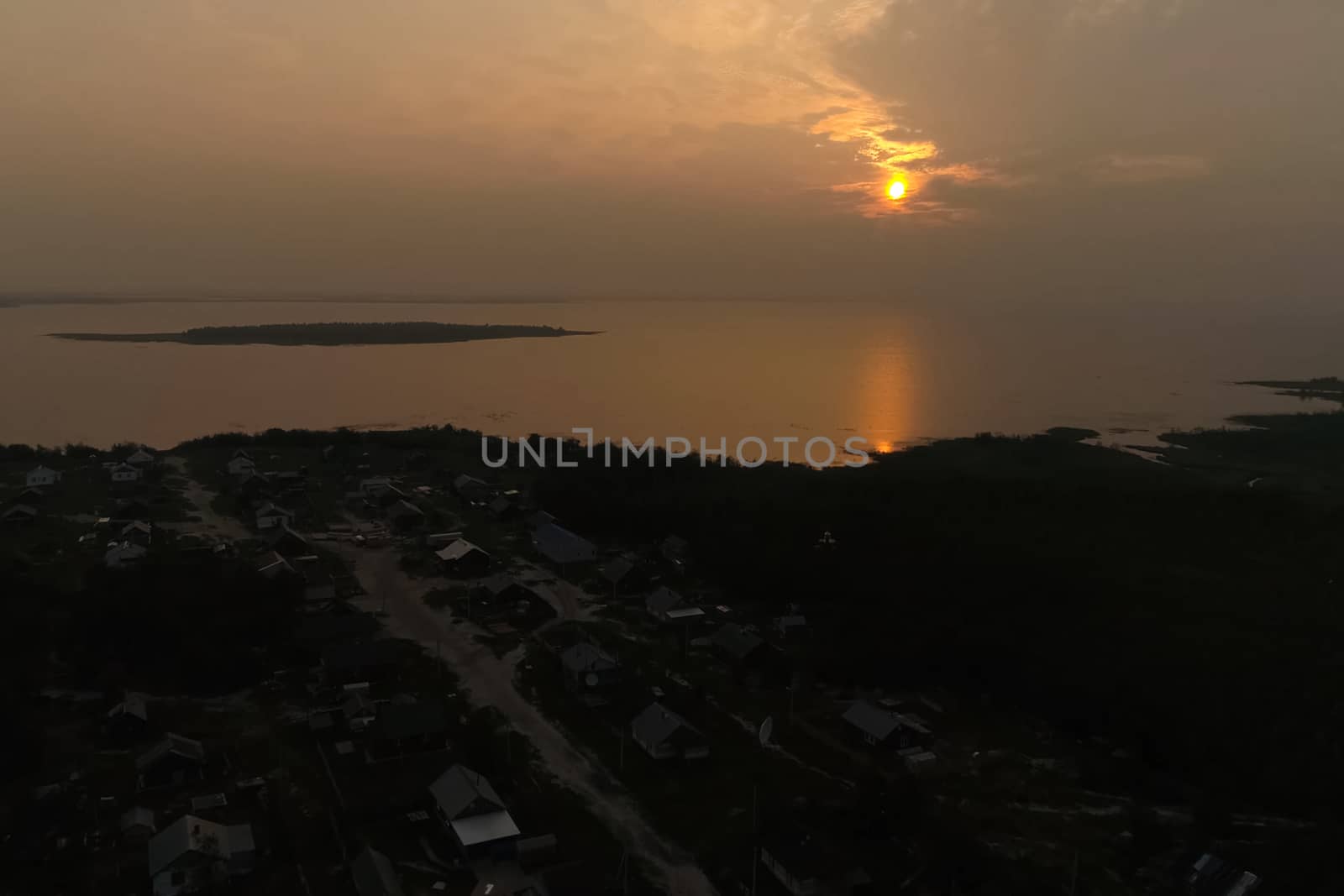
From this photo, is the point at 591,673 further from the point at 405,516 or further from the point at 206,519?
the point at 206,519

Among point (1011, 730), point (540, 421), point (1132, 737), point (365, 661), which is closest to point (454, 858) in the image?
point (365, 661)

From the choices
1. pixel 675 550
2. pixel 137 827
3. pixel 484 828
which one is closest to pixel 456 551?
pixel 675 550

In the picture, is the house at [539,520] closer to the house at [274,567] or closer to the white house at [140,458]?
the house at [274,567]

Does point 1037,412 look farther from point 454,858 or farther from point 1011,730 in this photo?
point 454,858

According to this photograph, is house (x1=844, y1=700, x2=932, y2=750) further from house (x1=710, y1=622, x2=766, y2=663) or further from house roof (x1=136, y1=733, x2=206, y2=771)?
house roof (x1=136, y1=733, x2=206, y2=771)

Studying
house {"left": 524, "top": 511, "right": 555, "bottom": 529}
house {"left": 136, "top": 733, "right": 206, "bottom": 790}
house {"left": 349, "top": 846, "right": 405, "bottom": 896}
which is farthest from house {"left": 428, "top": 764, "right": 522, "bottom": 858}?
house {"left": 524, "top": 511, "right": 555, "bottom": 529}

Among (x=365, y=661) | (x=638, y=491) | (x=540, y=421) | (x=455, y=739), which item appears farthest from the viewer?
(x=540, y=421)
